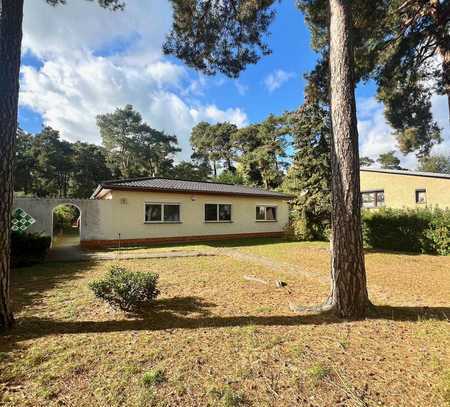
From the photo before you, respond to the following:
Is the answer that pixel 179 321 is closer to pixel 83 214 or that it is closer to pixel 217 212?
pixel 83 214

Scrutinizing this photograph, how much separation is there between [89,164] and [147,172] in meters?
8.21

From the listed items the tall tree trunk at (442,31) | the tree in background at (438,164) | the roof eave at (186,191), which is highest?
the tree in background at (438,164)

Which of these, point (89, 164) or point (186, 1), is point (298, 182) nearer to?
point (186, 1)

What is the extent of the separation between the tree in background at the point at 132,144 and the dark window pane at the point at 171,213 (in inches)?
923

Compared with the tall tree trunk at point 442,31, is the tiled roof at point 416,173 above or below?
below

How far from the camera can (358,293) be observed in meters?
3.82

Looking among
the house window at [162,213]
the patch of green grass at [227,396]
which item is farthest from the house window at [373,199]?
the patch of green grass at [227,396]

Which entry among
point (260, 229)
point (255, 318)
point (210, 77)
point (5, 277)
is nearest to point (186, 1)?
point (210, 77)

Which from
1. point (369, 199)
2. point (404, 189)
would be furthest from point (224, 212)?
point (404, 189)

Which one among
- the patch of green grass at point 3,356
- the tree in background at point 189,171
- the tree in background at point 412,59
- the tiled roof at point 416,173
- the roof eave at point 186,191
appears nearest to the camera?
the patch of green grass at point 3,356

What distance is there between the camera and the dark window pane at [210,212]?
14754mm

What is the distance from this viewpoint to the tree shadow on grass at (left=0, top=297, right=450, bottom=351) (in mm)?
3305

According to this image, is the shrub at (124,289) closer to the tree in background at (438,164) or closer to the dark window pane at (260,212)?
the dark window pane at (260,212)

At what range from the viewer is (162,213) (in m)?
13.1
